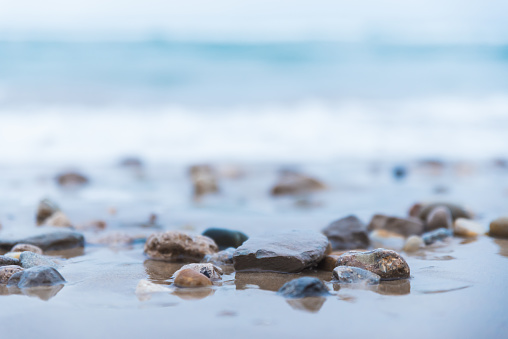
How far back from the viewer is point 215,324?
1.57 m

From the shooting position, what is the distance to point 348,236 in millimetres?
2859

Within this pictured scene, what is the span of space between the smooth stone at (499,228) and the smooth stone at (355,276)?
49.1 inches

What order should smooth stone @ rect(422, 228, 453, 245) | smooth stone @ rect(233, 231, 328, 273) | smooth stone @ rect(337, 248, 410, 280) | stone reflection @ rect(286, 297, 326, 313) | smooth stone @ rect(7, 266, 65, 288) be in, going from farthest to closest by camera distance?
1. smooth stone @ rect(422, 228, 453, 245)
2. smooth stone @ rect(233, 231, 328, 273)
3. smooth stone @ rect(337, 248, 410, 280)
4. smooth stone @ rect(7, 266, 65, 288)
5. stone reflection @ rect(286, 297, 326, 313)

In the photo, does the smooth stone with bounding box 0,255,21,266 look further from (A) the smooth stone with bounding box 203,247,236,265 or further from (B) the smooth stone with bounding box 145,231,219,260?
(A) the smooth stone with bounding box 203,247,236,265

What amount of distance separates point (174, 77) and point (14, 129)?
7038 millimetres

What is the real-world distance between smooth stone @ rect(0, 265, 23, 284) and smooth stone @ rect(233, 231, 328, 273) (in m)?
0.89

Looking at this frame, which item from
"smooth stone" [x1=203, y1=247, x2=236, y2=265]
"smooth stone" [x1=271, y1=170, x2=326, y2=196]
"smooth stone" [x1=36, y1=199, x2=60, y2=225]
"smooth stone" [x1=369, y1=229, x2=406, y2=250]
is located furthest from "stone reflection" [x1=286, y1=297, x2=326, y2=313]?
"smooth stone" [x1=271, y1=170, x2=326, y2=196]

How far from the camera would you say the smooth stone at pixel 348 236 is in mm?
2846

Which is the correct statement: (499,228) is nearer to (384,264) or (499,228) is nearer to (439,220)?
(439,220)

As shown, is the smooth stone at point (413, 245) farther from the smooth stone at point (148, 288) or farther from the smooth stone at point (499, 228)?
the smooth stone at point (148, 288)

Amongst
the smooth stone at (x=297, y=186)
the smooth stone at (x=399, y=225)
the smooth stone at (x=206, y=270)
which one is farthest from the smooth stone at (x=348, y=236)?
the smooth stone at (x=297, y=186)

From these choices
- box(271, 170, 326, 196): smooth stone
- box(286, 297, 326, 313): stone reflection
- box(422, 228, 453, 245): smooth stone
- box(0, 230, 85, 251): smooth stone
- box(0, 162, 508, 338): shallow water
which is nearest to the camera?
box(0, 162, 508, 338): shallow water

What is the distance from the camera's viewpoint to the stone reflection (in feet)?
5.48

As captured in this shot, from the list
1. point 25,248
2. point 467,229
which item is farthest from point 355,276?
point 25,248
